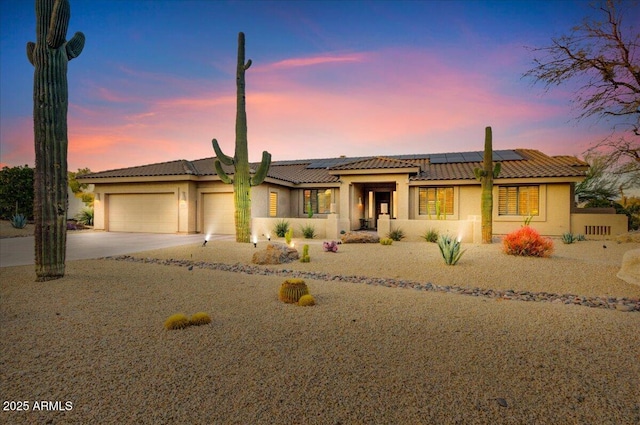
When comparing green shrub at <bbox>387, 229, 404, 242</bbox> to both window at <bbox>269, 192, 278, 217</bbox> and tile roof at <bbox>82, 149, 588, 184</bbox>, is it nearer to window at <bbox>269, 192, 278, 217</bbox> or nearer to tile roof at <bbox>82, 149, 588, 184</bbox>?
tile roof at <bbox>82, 149, 588, 184</bbox>

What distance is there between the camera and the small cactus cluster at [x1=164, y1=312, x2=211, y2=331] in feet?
12.4

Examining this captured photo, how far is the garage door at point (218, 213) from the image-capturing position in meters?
17.5

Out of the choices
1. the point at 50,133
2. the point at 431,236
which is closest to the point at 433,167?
the point at 431,236

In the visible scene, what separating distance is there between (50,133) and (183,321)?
204 inches

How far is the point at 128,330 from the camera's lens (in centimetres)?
374

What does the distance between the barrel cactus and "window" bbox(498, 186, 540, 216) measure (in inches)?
626

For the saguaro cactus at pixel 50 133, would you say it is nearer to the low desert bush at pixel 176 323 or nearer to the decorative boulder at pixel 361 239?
the low desert bush at pixel 176 323

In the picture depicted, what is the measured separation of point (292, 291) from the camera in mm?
4949

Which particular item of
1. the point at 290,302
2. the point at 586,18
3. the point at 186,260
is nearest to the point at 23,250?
the point at 186,260

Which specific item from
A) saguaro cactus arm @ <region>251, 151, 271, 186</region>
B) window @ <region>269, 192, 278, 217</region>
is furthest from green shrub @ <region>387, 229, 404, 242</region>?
window @ <region>269, 192, 278, 217</region>

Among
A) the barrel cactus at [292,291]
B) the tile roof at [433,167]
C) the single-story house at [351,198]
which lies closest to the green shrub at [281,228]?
the single-story house at [351,198]

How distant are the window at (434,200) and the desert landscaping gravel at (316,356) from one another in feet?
40.3

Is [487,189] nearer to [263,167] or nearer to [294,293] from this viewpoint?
[263,167]

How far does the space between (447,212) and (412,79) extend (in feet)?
27.1
